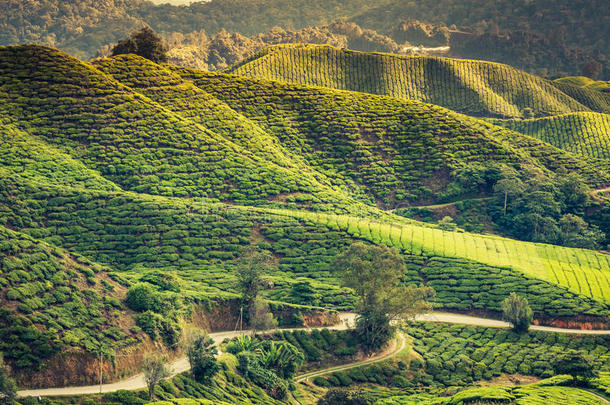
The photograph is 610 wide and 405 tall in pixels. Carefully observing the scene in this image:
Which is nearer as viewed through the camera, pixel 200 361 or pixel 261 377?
pixel 200 361

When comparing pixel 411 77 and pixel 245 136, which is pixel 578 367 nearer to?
pixel 245 136

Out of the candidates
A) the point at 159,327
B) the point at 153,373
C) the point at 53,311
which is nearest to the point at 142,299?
the point at 159,327

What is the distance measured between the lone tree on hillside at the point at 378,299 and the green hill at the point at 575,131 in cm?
8003

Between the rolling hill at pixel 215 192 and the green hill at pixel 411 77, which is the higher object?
the green hill at pixel 411 77

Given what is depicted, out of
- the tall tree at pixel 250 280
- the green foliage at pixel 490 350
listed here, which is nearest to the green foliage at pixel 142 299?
the tall tree at pixel 250 280

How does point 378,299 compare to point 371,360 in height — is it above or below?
above

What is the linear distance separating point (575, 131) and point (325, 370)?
99.5 metres

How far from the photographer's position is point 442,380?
62.6 meters

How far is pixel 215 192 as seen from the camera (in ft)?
Result: 305

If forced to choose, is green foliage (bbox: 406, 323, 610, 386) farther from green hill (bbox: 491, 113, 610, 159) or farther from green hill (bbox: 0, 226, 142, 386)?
green hill (bbox: 491, 113, 610, 159)

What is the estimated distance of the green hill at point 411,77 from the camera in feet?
530

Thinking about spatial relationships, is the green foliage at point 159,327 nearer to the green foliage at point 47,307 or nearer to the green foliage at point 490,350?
the green foliage at point 47,307

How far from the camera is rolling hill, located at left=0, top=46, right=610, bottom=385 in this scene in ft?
188

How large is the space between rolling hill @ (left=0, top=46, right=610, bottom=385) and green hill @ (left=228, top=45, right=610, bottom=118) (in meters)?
34.8
